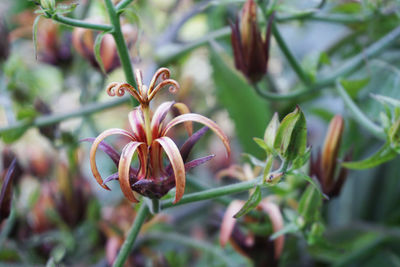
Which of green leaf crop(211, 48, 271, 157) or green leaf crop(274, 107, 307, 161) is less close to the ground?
green leaf crop(274, 107, 307, 161)

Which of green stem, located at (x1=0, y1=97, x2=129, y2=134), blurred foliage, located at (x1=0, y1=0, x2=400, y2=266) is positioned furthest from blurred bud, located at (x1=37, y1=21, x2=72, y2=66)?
green stem, located at (x1=0, y1=97, x2=129, y2=134)

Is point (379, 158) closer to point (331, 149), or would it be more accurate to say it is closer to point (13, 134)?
point (331, 149)

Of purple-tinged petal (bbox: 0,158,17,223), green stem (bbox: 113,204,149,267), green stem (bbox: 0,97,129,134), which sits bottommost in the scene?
green stem (bbox: 113,204,149,267)

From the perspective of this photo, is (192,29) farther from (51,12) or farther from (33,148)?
(51,12)

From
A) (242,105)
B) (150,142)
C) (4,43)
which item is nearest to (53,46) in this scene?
(4,43)

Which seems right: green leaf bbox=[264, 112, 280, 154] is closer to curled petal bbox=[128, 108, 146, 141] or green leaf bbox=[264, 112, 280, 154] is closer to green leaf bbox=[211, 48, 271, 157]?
curled petal bbox=[128, 108, 146, 141]

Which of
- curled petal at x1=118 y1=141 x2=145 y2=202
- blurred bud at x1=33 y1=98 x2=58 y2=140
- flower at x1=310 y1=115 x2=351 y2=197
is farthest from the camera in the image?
blurred bud at x1=33 y1=98 x2=58 y2=140

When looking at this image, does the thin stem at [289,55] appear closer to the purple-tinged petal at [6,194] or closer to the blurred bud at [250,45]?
the blurred bud at [250,45]
